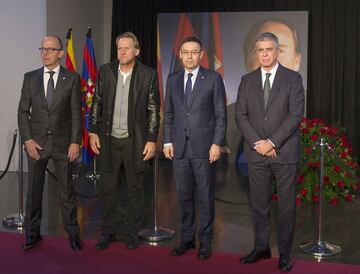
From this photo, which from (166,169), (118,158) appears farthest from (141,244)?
(166,169)

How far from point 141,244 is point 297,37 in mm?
5027

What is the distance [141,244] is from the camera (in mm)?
4367

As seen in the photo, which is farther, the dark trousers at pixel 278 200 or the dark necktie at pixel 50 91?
the dark necktie at pixel 50 91

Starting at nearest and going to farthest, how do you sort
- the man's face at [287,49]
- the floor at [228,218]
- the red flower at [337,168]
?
1. the floor at [228,218]
2. the red flower at [337,168]
3. the man's face at [287,49]

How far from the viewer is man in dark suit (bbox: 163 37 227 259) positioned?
388 cm

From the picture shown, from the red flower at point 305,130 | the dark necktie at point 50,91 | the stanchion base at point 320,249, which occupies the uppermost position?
the dark necktie at point 50,91

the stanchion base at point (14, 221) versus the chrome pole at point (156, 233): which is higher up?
the stanchion base at point (14, 221)

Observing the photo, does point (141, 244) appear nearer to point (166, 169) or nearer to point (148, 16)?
point (166, 169)

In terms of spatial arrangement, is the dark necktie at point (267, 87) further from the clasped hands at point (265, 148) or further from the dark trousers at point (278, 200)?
the dark trousers at point (278, 200)

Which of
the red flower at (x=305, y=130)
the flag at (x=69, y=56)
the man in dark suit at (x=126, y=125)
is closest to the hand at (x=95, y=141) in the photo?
the man in dark suit at (x=126, y=125)

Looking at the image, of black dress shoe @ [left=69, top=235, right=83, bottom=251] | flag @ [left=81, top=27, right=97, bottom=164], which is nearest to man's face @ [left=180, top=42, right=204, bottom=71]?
black dress shoe @ [left=69, top=235, right=83, bottom=251]

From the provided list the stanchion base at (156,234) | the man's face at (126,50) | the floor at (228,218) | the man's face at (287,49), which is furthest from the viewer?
the man's face at (287,49)

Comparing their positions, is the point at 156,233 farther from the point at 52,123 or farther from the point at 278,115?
the point at 278,115

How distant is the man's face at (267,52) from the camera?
11.9ft
